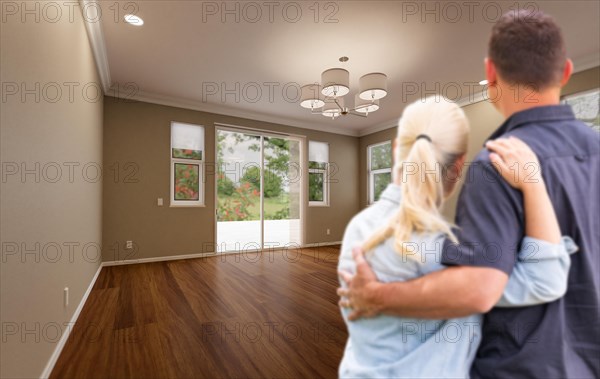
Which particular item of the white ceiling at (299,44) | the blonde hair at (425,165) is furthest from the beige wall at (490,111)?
the blonde hair at (425,165)

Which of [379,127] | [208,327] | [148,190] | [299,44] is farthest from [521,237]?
[379,127]

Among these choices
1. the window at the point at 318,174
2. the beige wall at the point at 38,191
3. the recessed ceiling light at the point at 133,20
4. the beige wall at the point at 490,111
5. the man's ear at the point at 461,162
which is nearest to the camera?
the man's ear at the point at 461,162

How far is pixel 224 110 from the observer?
17.2 ft

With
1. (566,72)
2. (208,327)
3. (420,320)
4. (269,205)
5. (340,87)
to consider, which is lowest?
(208,327)

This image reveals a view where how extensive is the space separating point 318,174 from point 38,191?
5145 mm

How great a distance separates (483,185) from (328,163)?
5.96 m

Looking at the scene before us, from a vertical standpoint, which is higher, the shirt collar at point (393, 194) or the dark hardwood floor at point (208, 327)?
the shirt collar at point (393, 194)

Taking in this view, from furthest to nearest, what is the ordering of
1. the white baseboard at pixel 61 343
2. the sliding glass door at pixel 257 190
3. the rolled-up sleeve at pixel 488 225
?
the sliding glass door at pixel 257 190 → the white baseboard at pixel 61 343 → the rolled-up sleeve at pixel 488 225

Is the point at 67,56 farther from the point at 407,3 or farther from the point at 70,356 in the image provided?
the point at 407,3

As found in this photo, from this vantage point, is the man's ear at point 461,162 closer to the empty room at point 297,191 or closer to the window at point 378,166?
the empty room at point 297,191

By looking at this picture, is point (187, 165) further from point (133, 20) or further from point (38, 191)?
point (38, 191)

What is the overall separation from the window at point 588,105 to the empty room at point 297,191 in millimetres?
28

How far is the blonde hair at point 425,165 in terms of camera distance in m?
0.55

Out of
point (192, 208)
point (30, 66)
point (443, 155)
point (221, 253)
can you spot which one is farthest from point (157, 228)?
point (443, 155)
